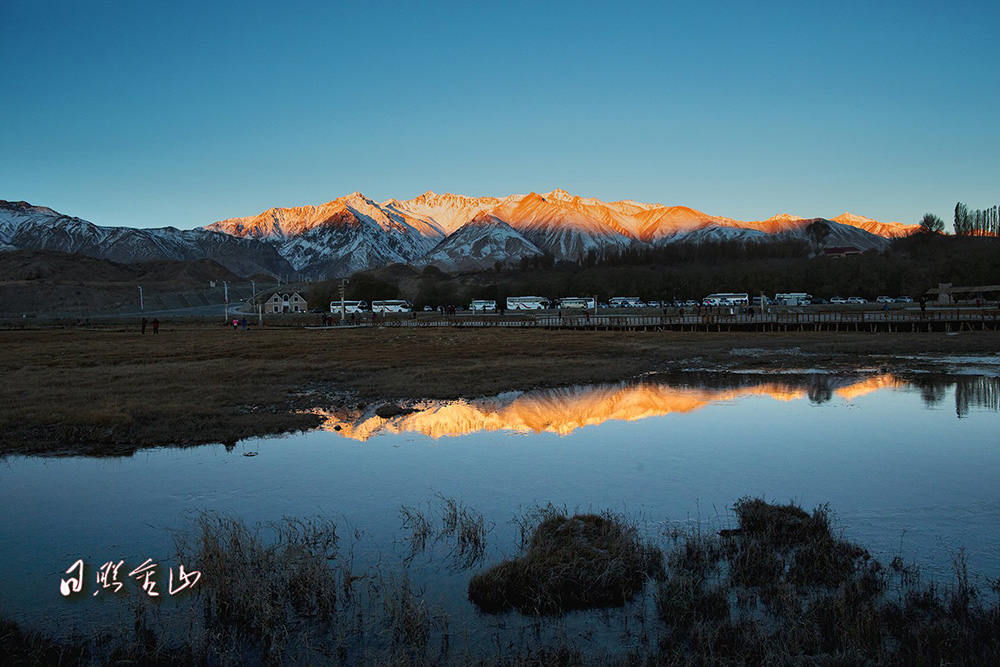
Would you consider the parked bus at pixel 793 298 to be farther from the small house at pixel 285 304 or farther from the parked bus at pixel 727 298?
the small house at pixel 285 304

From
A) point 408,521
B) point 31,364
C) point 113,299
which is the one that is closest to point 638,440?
point 408,521

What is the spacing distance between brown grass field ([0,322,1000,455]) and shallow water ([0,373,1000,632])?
8.44 ft

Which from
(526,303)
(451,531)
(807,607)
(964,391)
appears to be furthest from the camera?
(526,303)

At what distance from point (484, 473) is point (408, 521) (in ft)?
11.9

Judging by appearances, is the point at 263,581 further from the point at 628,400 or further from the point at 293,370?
the point at 293,370

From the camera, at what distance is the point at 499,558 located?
10594 mm

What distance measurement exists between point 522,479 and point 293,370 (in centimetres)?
2228

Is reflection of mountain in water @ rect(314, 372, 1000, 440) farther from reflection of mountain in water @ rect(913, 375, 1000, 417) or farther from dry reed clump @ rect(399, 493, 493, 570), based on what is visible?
dry reed clump @ rect(399, 493, 493, 570)

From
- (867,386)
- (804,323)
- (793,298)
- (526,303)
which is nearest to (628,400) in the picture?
(867,386)

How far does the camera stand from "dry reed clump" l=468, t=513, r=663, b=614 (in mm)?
9164

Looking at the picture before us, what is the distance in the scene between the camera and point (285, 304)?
177 metres

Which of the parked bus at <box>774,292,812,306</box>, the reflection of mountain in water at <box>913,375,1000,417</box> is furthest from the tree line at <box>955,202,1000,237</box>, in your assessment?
the reflection of mountain in water at <box>913,375,1000,417</box>

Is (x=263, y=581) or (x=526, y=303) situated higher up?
(x=526, y=303)

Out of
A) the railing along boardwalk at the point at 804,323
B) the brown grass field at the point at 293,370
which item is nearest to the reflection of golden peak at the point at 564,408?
the brown grass field at the point at 293,370
